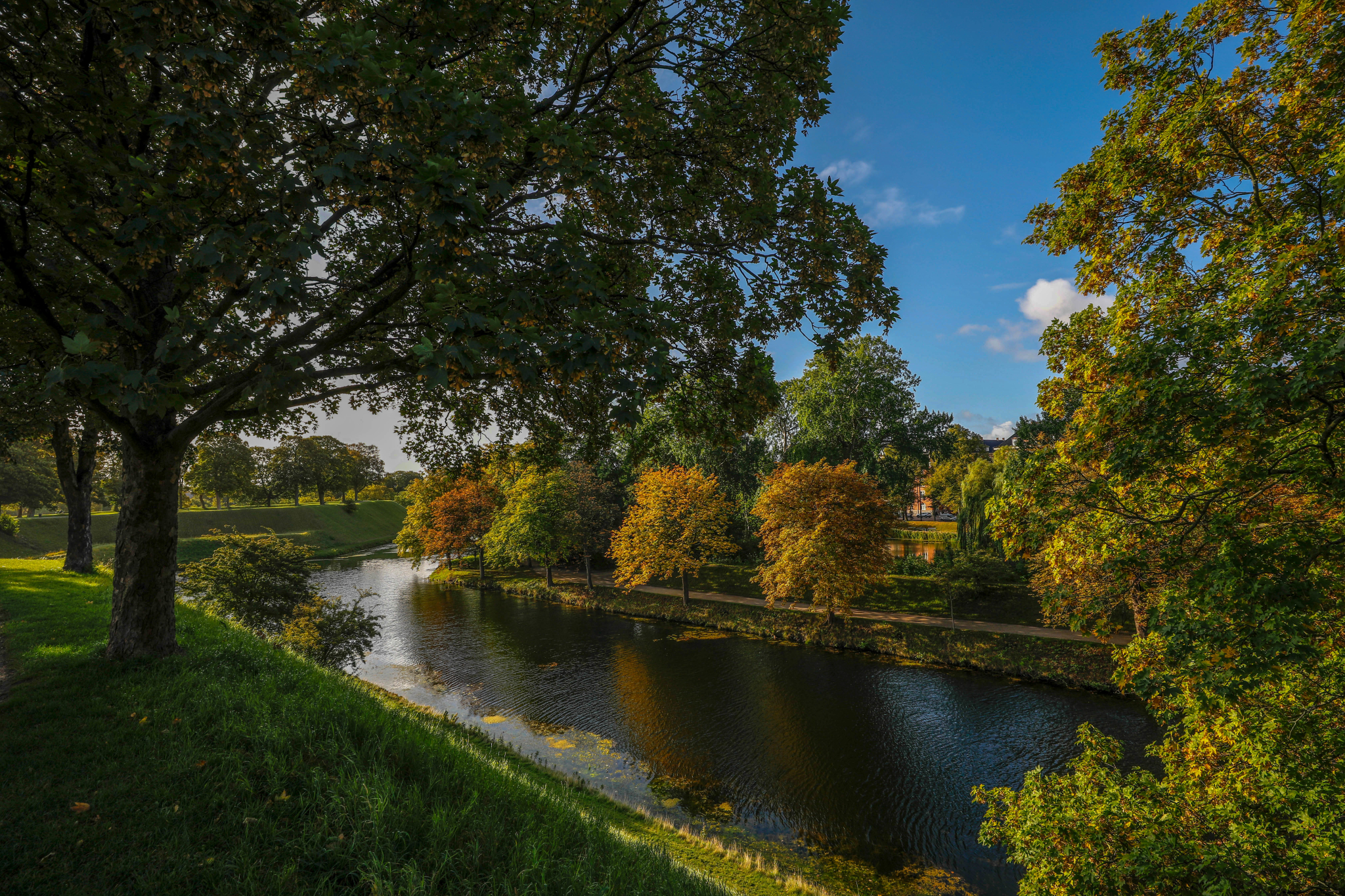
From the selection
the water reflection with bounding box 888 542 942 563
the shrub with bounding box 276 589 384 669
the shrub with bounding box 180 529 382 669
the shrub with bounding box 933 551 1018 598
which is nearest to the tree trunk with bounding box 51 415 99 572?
the shrub with bounding box 180 529 382 669

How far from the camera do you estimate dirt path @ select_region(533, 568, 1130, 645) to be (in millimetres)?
19484

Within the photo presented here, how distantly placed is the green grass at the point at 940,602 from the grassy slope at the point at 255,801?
2202 cm

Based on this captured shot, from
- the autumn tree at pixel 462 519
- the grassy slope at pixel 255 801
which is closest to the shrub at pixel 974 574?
the grassy slope at pixel 255 801

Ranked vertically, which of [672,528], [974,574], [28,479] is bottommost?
[974,574]

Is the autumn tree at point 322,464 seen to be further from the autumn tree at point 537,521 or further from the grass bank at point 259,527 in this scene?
the autumn tree at point 537,521

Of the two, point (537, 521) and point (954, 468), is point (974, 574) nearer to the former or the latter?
point (537, 521)

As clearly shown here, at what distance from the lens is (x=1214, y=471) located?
579cm

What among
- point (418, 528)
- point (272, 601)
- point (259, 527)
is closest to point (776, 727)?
point (272, 601)

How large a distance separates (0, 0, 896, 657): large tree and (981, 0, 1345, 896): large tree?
3.28 m

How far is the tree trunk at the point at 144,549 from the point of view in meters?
6.88

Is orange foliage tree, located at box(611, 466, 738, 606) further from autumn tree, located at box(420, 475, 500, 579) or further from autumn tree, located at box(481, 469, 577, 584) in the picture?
autumn tree, located at box(420, 475, 500, 579)

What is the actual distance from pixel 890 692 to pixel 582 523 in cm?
2019

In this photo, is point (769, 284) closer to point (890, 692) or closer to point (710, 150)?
point (710, 150)

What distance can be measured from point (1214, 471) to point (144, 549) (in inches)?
537
